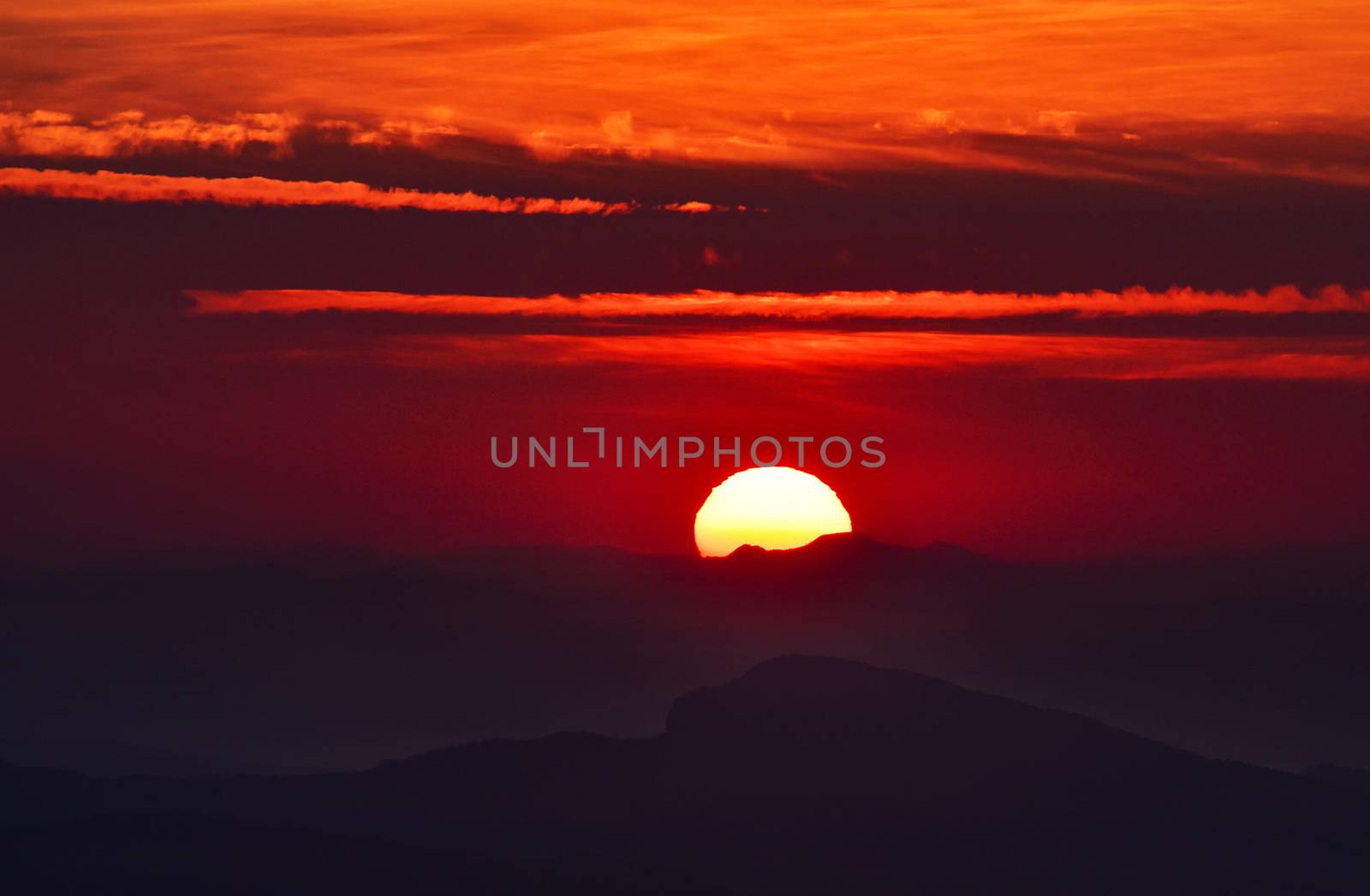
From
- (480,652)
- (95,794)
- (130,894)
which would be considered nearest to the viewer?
(130,894)

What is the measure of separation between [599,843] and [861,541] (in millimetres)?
43447

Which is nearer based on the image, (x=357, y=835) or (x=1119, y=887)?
(x=357, y=835)

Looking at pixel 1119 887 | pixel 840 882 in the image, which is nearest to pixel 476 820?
pixel 840 882

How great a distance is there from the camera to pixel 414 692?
195000 millimetres

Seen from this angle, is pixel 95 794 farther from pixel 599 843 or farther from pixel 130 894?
pixel 599 843

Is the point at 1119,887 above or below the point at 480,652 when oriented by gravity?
below

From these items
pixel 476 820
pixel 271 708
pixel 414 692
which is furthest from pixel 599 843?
pixel 271 708

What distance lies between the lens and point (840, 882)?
193 meters

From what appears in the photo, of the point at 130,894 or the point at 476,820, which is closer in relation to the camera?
the point at 130,894

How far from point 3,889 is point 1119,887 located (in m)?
113

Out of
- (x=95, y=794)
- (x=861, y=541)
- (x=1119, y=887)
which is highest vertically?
(x=861, y=541)

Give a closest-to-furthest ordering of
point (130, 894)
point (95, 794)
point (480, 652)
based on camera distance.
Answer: point (130, 894), point (95, 794), point (480, 652)

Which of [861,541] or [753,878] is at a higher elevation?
[861,541]

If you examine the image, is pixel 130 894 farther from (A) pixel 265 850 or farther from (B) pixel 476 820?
(B) pixel 476 820
